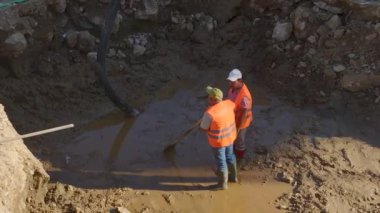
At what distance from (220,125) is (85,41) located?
3.32 meters

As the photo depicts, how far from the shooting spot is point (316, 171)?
266 inches

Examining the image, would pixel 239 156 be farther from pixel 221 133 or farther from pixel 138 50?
pixel 138 50

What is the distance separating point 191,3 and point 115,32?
147cm

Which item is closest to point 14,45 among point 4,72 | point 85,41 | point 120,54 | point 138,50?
point 4,72

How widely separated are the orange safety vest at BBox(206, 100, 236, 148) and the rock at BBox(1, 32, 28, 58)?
333 centimetres

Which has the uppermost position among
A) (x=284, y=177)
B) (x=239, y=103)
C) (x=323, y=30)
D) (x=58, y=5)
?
(x=58, y=5)

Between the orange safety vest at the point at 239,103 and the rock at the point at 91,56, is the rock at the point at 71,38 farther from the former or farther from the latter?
the orange safety vest at the point at 239,103

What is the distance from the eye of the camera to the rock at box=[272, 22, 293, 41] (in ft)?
27.7

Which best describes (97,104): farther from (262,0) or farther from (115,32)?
(262,0)

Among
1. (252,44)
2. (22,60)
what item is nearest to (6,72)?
(22,60)

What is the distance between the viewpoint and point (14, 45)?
7.68 meters

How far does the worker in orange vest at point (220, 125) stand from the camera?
5.95 m

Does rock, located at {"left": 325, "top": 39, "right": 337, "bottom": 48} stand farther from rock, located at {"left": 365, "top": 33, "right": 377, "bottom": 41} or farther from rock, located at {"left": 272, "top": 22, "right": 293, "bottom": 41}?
rock, located at {"left": 272, "top": 22, "right": 293, "bottom": 41}

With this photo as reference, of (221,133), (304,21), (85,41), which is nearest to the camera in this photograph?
(221,133)
